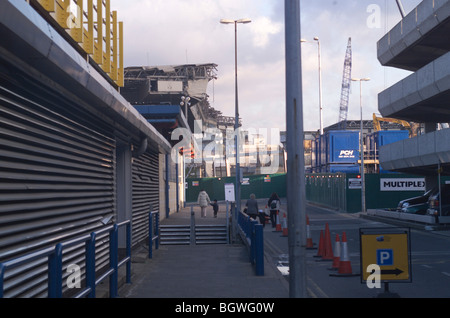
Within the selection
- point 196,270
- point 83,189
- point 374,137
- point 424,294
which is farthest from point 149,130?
point 374,137

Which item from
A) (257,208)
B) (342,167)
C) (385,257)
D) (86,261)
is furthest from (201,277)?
(342,167)

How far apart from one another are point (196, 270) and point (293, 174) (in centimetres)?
650

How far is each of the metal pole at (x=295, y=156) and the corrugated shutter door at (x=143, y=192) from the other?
9.95 meters

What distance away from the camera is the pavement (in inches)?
399

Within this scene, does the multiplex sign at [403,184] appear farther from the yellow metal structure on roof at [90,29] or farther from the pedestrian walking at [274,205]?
the yellow metal structure on roof at [90,29]

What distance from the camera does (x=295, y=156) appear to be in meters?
7.54

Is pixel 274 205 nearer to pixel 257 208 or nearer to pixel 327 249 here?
pixel 257 208

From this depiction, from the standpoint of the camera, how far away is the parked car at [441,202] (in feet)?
84.9

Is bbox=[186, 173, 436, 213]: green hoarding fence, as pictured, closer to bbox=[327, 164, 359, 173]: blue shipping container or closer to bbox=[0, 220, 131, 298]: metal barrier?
bbox=[327, 164, 359, 173]: blue shipping container

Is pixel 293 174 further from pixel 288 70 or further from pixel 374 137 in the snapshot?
pixel 374 137

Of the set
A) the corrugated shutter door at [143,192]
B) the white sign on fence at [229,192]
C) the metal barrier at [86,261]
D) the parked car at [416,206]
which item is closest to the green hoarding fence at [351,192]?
the parked car at [416,206]

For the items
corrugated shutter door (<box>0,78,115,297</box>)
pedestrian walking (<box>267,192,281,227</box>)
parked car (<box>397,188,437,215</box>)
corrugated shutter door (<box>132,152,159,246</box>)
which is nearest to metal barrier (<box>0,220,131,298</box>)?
corrugated shutter door (<box>0,78,115,297</box>)

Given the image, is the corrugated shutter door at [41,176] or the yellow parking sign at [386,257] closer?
the corrugated shutter door at [41,176]

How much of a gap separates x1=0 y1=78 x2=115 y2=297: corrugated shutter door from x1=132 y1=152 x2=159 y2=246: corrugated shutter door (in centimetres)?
603
